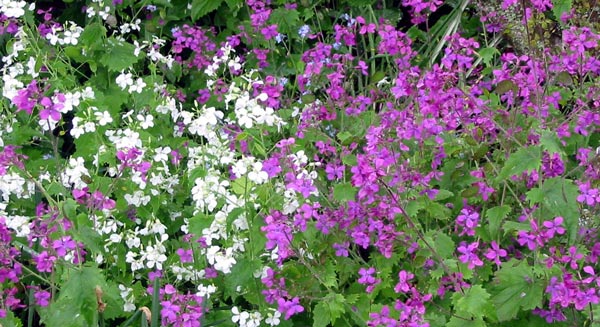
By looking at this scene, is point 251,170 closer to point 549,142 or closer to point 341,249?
point 341,249

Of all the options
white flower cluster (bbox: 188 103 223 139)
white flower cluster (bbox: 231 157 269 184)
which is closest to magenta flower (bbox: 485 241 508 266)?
white flower cluster (bbox: 231 157 269 184)

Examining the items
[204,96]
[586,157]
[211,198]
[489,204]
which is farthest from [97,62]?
[586,157]

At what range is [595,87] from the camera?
278 cm

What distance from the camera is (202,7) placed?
4414 millimetres

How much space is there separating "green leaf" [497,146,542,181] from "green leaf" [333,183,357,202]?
1.35ft

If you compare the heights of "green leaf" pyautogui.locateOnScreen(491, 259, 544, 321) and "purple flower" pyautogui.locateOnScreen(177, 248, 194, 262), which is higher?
"green leaf" pyautogui.locateOnScreen(491, 259, 544, 321)

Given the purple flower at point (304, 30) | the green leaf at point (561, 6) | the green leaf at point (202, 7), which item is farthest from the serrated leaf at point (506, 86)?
the green leaf at point (202, 7)

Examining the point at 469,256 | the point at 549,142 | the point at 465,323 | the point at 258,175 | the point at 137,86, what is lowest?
the point at 137,86

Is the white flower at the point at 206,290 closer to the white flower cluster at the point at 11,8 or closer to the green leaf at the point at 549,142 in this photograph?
the green leaf at the point at 549,142

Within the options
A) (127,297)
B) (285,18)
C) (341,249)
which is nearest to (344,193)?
(341,249)

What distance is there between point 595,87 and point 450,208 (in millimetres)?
562

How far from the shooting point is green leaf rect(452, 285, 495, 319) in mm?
2270

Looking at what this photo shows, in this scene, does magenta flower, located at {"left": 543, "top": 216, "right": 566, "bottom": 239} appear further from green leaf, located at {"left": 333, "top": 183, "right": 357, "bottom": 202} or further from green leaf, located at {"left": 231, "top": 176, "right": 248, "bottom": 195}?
green leaf, located at {"left": 231, "top": 176, "right": 248, "bottom": 195}

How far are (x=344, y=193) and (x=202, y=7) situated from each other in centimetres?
208
